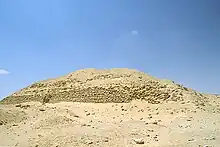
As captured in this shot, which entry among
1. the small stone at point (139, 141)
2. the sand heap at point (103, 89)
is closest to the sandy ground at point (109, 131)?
the small stone at point (139, 141)

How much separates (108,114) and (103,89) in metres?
4.46

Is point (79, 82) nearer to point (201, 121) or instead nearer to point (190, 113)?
point (190, 113)

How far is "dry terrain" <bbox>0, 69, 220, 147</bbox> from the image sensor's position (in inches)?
340

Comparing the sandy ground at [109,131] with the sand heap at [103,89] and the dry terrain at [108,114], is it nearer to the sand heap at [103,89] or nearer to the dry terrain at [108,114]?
the dry terrain at [108,114]

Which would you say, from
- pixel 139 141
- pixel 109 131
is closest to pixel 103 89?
pixel 109 131

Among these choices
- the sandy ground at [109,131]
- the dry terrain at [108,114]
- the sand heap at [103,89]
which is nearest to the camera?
the sandy ground at [109,131]

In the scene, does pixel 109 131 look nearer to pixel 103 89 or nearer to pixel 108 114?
pixel 108 114

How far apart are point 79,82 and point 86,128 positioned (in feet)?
42.5

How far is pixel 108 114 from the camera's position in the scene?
51.0 ft

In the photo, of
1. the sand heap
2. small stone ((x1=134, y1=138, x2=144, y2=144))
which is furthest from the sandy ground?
the sand heap

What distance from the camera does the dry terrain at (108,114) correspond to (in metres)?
8.64

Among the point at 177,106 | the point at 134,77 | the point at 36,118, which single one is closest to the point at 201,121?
the point at 177,106

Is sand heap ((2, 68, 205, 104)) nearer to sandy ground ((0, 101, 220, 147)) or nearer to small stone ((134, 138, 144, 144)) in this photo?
sandy ground ((0, 101, 220, 147))

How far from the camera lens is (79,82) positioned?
22.5 metres
